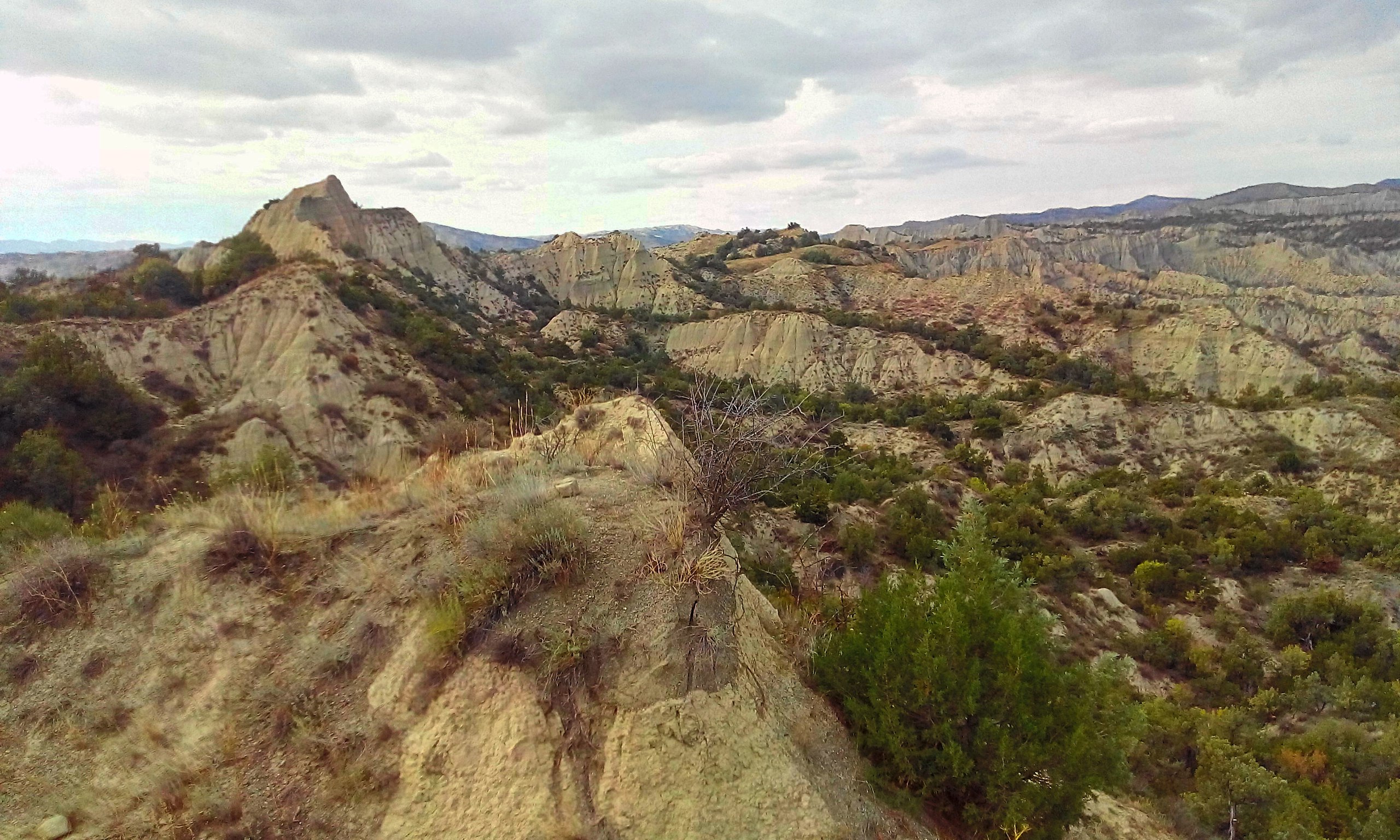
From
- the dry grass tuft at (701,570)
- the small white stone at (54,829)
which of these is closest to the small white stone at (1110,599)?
the dry grass tuft at (701,570)

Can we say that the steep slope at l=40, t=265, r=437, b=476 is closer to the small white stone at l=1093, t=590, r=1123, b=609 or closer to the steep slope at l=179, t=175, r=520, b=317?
the steep slope at l=179, t=175, r=520, b=317

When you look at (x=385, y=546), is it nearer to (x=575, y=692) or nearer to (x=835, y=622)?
(x=575, y=692)

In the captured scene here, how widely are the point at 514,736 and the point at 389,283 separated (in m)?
41.0

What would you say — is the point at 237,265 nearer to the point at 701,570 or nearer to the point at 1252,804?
the point at 701,570

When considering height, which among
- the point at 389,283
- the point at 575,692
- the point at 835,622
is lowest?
the point at 835,622

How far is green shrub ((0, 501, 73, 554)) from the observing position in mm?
6918

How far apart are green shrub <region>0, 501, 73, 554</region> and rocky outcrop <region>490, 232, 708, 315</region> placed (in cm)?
5966

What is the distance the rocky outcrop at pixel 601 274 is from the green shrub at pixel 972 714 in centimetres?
6392

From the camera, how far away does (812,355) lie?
5228 centimetres

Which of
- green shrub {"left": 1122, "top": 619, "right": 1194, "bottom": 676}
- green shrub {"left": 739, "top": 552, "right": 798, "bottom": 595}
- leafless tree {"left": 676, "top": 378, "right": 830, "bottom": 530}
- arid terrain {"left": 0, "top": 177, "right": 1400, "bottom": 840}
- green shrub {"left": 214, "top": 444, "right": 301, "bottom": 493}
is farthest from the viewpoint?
green shrub {"left": 1122, "top": 619, "right": 1194, "bottom": 676}

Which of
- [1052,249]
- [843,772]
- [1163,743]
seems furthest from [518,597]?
[1052,249]

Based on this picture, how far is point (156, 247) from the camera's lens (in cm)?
4850

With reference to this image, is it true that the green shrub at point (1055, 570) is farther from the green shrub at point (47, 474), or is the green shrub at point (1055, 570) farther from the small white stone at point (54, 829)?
the green shrub at point (47, 474)

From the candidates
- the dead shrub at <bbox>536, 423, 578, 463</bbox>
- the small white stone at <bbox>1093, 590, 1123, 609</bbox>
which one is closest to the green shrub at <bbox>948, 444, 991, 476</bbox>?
the small white stone at <bbox>1093, 590, 1123, 609</bbox>
